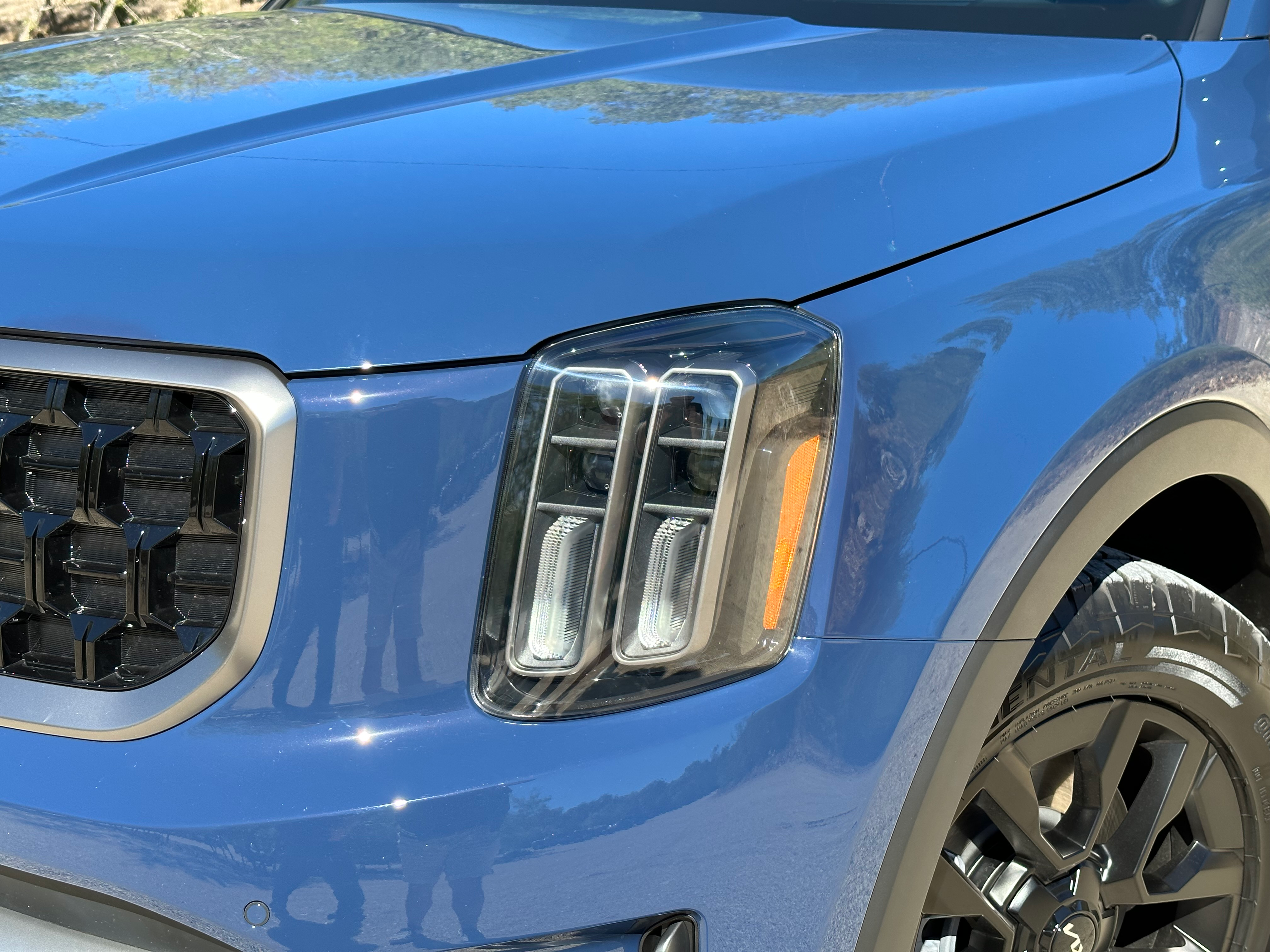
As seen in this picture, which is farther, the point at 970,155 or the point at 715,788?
the point at 970,155

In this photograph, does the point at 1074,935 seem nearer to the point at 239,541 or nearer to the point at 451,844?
the point at 451,844

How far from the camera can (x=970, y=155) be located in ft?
4.73

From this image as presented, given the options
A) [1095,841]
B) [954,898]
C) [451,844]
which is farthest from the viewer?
[1095,841]

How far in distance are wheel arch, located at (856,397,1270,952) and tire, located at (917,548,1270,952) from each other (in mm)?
94

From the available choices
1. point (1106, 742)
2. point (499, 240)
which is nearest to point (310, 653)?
point (499, 240)

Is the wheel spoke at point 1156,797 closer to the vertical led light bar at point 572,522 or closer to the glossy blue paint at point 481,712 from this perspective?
the glossy blue paint at point 481,712

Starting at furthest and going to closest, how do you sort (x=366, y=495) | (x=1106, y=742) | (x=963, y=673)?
(x=1106, y=742)
(x=963, y=673)
(x=366, y=495)

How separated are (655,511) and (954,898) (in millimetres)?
697

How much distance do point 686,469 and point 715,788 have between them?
0.32m

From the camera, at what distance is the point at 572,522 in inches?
49.9

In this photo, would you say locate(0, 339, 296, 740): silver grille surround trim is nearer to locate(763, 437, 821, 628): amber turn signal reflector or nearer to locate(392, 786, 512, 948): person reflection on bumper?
locate(392, 786, 512, 948): person reflection on bumper

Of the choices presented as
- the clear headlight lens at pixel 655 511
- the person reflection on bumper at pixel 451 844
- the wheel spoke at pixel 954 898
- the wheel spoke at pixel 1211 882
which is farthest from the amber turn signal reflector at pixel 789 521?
the wheel spoke at pixel 1211 882

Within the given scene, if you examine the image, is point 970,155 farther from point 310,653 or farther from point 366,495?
point 310,653

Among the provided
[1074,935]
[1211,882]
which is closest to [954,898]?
[1074,935]
